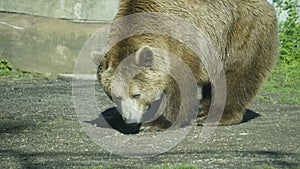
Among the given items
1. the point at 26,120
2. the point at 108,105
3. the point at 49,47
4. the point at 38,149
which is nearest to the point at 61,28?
the point at 49,47

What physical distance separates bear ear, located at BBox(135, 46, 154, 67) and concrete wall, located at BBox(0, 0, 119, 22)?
19.8ft

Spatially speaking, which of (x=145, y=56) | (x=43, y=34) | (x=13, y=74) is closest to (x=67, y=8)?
(x=43, y=34)

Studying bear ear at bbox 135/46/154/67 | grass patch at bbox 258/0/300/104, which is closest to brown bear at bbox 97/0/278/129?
bear ear at bbox 135/46/154/67

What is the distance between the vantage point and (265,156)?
202 inches

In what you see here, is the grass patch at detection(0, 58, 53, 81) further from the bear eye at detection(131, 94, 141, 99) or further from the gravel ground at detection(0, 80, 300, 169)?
the bear eye at detection(131, 94, 141, 99)

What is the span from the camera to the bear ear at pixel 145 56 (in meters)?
5.88

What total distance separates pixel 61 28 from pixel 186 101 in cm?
572

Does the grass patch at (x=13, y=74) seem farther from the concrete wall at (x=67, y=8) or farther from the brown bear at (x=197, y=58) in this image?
the brown bear at (x=197, y=58)

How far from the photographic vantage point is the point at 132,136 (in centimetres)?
614

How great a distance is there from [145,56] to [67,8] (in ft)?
20.1

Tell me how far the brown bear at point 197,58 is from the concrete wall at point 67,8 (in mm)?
5290

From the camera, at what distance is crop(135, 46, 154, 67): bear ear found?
5883mm

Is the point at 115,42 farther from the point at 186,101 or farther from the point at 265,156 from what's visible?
the point at 265,156

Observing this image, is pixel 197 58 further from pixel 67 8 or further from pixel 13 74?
pixel 67 8
